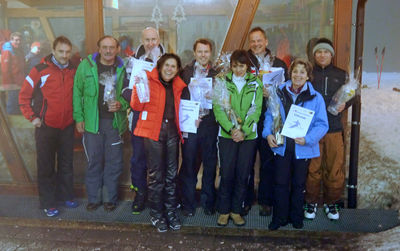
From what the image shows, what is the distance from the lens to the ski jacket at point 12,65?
15.1 ft

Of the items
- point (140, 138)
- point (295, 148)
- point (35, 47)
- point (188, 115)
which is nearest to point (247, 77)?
point (188, 115)

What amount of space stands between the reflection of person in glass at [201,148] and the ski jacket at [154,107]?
15 centimetres

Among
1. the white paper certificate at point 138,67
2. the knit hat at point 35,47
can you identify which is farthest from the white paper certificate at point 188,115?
the knit hat at point 35,47

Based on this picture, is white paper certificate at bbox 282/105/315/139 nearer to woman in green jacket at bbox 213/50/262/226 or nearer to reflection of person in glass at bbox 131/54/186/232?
woman in green jacket at bbox 213/50/262/226

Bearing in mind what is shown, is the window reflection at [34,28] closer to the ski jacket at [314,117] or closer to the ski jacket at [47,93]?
the ski jacket at [47,93]

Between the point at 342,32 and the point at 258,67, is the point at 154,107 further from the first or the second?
the point at 342,32

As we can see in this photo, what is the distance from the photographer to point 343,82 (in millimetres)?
3781

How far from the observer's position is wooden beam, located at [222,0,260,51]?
13.9 feet

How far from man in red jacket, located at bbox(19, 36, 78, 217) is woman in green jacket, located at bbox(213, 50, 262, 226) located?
5.89 feet

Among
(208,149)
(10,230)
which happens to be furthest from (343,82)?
(10,230)

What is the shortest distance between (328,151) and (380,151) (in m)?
3.77

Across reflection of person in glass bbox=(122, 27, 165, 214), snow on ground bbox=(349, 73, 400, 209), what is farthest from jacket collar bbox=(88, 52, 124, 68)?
snow on ground bbox=(349, 73, 400, 209)

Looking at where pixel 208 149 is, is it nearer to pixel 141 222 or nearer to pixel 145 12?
pixel 141 222

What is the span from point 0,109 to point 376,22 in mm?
16277
